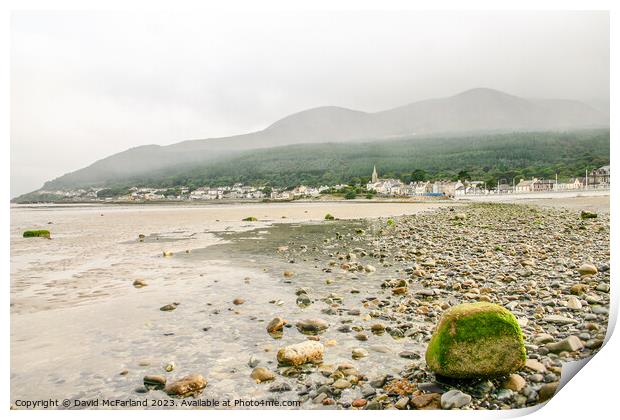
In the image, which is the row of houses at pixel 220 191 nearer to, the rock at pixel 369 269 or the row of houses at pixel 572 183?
the rock at pixel 369 269

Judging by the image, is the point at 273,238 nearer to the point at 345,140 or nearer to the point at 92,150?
the point at 345,140

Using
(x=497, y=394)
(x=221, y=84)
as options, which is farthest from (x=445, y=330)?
(x=221, y=84)

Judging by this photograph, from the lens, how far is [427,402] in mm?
2381

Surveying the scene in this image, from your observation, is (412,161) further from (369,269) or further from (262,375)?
(262,375)

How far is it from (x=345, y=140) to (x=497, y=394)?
5.84 metres

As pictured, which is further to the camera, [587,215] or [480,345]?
[587,215]

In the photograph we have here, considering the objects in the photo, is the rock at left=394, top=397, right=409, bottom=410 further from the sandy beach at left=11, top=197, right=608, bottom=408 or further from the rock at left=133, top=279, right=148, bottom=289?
the rock at left=133, top=279, right=148, bottom=289

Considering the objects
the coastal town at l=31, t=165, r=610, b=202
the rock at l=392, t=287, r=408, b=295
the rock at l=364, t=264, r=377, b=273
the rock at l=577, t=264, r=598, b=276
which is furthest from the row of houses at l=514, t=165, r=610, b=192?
the rock at l=364, t=264, r=377, b=273

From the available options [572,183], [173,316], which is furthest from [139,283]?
[572,183]

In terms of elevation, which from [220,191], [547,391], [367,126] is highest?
[367,126]

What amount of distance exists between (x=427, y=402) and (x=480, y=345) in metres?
→ 0.52

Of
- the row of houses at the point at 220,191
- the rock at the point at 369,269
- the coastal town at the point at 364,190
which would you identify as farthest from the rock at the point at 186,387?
the row of houses at the point at 220,191

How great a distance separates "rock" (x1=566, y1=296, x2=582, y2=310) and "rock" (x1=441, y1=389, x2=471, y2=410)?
1.93 m

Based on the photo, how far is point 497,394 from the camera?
2398 millimetres
